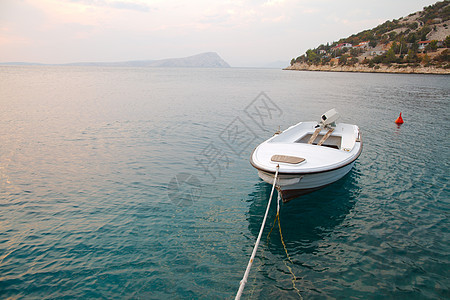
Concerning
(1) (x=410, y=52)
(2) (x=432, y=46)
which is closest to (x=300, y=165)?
(1) (x=410, y=52)

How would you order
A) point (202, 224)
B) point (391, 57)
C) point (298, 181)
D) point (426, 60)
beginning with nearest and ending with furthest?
point (202, 224), point (298, 181), point (426, 60), point (391, 57)

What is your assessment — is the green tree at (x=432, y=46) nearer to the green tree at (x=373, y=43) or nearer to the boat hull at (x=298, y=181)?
the green tree at (x=373, y=43)

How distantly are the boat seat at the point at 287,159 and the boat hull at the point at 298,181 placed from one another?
26.7 inches

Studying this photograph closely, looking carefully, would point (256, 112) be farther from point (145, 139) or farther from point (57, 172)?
point (57, 172)

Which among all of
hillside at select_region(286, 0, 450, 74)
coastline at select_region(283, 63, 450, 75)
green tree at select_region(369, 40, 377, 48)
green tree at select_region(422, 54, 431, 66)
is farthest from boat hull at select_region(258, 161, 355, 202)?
green tree at select_region(369, 40, 377, 48)

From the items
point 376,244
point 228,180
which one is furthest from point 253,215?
point 376,244

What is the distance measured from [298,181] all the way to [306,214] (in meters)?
1.62

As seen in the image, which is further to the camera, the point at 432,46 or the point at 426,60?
the point at 432,46

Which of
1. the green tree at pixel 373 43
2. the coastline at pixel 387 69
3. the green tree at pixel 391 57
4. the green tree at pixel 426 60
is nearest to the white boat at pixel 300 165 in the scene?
the coastline at pixel 387 69

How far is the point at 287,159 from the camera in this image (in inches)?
420

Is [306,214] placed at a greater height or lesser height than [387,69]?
lesser

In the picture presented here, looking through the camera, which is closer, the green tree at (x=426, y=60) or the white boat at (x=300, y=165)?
the white boat at (x=300, y=165)

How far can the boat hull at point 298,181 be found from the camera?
10.2 metres

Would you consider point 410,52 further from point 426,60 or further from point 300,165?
point 300,165
